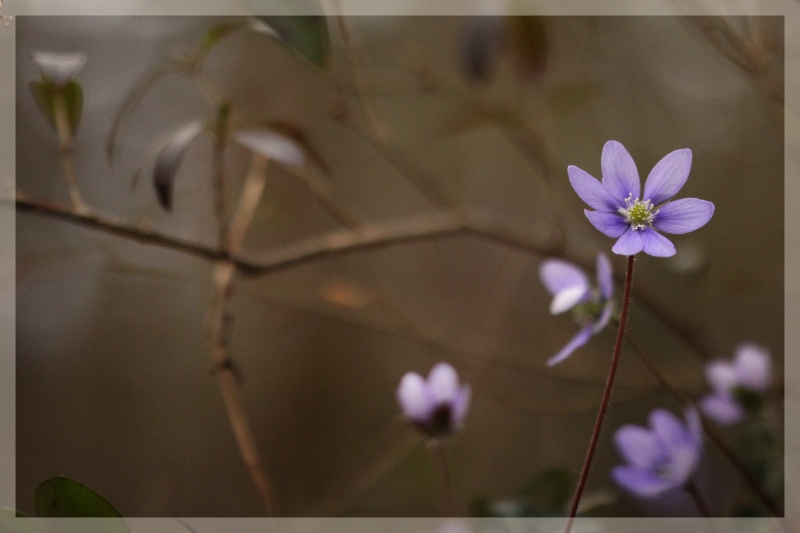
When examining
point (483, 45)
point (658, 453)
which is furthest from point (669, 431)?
point (483, 45)

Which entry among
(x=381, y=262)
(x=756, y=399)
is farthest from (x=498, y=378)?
(x=756, y=399)

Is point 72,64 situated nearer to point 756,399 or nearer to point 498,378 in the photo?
point 756,399

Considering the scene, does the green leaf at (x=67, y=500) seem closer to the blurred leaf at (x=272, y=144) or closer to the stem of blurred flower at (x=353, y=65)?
the blurred leaf at (x=272, y=144)

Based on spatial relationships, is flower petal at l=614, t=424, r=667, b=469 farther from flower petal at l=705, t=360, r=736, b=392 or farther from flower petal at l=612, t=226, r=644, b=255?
flower petal at l=612, t=226, r=644, b=255

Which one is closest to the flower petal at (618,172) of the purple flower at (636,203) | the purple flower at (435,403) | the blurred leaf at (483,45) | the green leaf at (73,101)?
the purple flower at (636,203)

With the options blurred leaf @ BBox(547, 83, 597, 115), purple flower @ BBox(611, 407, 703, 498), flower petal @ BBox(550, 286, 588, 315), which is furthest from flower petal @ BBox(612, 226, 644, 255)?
blurred leaf @ BBox(547, 83, 597, 115)

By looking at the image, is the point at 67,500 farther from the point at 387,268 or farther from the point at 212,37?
the point at 387,268
